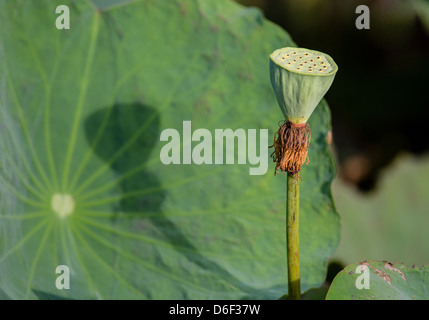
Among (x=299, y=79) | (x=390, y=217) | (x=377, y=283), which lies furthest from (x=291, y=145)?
(x=390, y=217)

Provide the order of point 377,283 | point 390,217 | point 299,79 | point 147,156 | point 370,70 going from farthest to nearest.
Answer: point 370,70
point 390,217
point 147,156
point 377,283
point 299,79

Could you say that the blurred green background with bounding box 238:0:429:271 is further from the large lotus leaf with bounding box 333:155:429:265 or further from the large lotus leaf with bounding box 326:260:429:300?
the large lotus leaf with bounding box 326:260:429:300

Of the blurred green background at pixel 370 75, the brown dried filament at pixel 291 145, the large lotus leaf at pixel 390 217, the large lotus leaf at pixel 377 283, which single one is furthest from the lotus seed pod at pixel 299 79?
the blurred green background at pixel 370 75

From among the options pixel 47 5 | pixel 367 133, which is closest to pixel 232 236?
pixel 47 5

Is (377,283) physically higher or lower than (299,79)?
lower

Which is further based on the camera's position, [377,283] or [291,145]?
[377,283]

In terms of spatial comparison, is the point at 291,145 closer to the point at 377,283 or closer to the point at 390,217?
the point at 377,283
